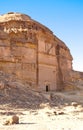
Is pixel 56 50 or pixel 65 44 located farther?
pixel 65 44

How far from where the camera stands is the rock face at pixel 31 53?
35.0 metres

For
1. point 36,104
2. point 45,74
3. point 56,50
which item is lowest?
point 36,104

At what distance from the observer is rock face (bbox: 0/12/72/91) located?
3503cm

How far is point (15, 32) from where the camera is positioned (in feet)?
122

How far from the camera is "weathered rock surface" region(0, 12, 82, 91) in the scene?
35.0 meters

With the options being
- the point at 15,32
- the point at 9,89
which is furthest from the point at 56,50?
the point at 9,89

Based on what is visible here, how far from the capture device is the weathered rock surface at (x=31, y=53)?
3503 cm

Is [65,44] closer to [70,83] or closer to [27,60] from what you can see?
[70,83]

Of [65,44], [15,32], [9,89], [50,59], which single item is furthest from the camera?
[65,44]

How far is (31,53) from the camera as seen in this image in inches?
1448

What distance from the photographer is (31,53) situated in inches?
1448

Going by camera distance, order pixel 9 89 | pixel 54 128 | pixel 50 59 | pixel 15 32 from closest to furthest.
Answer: pixel 54 128
pixel 9 89
pixel 15 32
pixel 50 59

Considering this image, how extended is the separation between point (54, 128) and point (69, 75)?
104ft

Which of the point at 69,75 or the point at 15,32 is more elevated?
the point at 15,32
